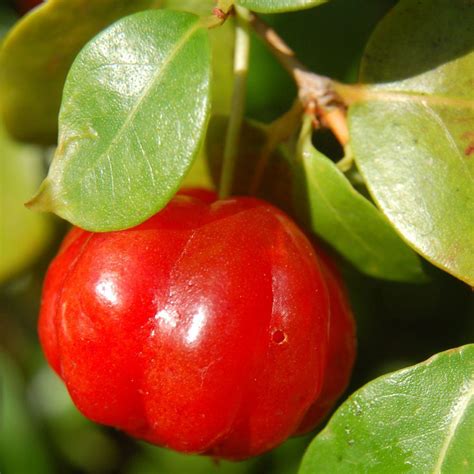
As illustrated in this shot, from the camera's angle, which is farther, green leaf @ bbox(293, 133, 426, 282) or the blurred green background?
the blurred green background

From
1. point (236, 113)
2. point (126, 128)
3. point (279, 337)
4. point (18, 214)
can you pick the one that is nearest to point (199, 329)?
point (279, 337)

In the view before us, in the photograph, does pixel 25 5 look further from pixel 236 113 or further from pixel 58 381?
pixel 58 381

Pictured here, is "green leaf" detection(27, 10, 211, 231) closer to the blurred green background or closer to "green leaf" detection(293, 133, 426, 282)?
"green leaf" detection(293, 133, 426, 282)

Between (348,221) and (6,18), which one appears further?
(6,18)

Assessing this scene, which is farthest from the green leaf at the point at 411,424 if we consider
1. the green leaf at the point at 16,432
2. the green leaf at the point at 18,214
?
the green leaf at the point at 16,432

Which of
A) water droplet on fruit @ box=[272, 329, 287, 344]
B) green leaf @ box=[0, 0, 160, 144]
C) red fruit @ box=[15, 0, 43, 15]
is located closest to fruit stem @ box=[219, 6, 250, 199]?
green leaf @ box=[0, 0, 160, 144]

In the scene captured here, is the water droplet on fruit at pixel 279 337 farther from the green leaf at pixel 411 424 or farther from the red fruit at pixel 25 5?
the red fruit at pixel 25 5

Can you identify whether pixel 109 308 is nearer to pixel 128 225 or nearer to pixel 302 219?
pixel 128 225
